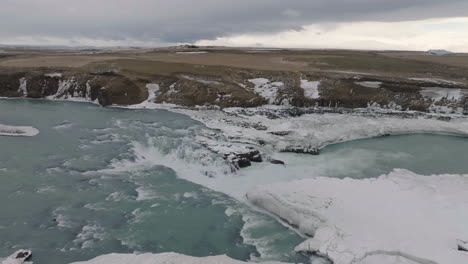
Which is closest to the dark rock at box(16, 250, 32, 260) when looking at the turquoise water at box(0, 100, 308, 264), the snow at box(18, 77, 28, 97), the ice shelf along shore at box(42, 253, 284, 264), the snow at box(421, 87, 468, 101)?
the turquoise water at box(0, 100, 308, 264)

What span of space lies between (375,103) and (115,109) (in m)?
35.0

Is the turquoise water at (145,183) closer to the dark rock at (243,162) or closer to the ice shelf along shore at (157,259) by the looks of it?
the dark rock at (243,162)

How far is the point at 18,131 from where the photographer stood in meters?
37.7

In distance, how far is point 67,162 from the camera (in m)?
29.6

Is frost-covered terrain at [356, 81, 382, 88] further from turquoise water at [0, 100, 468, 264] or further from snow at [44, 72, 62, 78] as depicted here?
snow at [44, 72, 62, 78]

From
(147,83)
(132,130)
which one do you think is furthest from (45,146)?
(147,83)

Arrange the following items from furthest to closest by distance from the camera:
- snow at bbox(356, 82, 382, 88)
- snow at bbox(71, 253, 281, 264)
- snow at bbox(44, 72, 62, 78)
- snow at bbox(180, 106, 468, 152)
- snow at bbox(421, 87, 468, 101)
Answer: snow at bbox(44, 72, 62, 78) < snow at bbox(356, 82, 382, 88) < snow at bbox(421, 87, 468, 101) < snow at bbox(180, 106, 468, 152) < snow at bbox(71, 253, 281, 264)

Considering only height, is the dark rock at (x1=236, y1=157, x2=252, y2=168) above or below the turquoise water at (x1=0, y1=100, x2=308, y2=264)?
above

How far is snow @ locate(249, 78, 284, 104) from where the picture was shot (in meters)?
53.0

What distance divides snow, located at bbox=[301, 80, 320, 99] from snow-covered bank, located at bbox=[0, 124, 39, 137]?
34020 millimetres

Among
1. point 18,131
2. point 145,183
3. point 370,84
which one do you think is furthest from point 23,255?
point 370,84

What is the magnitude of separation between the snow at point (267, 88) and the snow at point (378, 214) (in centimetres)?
2822

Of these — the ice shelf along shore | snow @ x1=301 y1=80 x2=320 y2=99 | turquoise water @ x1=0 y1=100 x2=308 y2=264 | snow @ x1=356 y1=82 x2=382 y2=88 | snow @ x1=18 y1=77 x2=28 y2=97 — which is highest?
snow @ x1=356 y1=82 x2=382 y2=88

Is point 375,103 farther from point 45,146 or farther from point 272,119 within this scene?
point 45,146
